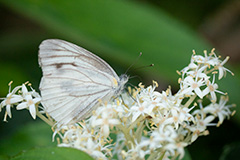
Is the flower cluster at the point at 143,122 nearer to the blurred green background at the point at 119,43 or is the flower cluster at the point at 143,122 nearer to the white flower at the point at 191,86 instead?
the white flower at the point at 191,86

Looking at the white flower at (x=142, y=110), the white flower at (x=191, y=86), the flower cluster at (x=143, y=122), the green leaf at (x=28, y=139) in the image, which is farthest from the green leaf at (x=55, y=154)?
the green leaf at (x=28, y=139)

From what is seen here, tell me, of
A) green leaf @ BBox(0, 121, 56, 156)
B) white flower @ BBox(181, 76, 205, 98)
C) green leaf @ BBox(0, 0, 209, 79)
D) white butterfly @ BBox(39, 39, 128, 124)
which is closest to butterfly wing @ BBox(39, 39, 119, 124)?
white butterfly @ BBox(39, 39, 128, 124)

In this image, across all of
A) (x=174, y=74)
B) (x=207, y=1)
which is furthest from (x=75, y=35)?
(x=207, y=1)

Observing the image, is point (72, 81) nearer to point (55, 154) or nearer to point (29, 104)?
point (29, 104)

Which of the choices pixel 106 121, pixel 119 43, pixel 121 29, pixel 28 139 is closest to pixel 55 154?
pixel 106 121

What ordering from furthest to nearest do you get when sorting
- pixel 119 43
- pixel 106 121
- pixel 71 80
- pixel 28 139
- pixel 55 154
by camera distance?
pixel 119 43, pixel 28 139, pixel 71 80, pixel 106 121, pixel 55 154

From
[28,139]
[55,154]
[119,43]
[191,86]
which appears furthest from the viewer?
[119,43]
